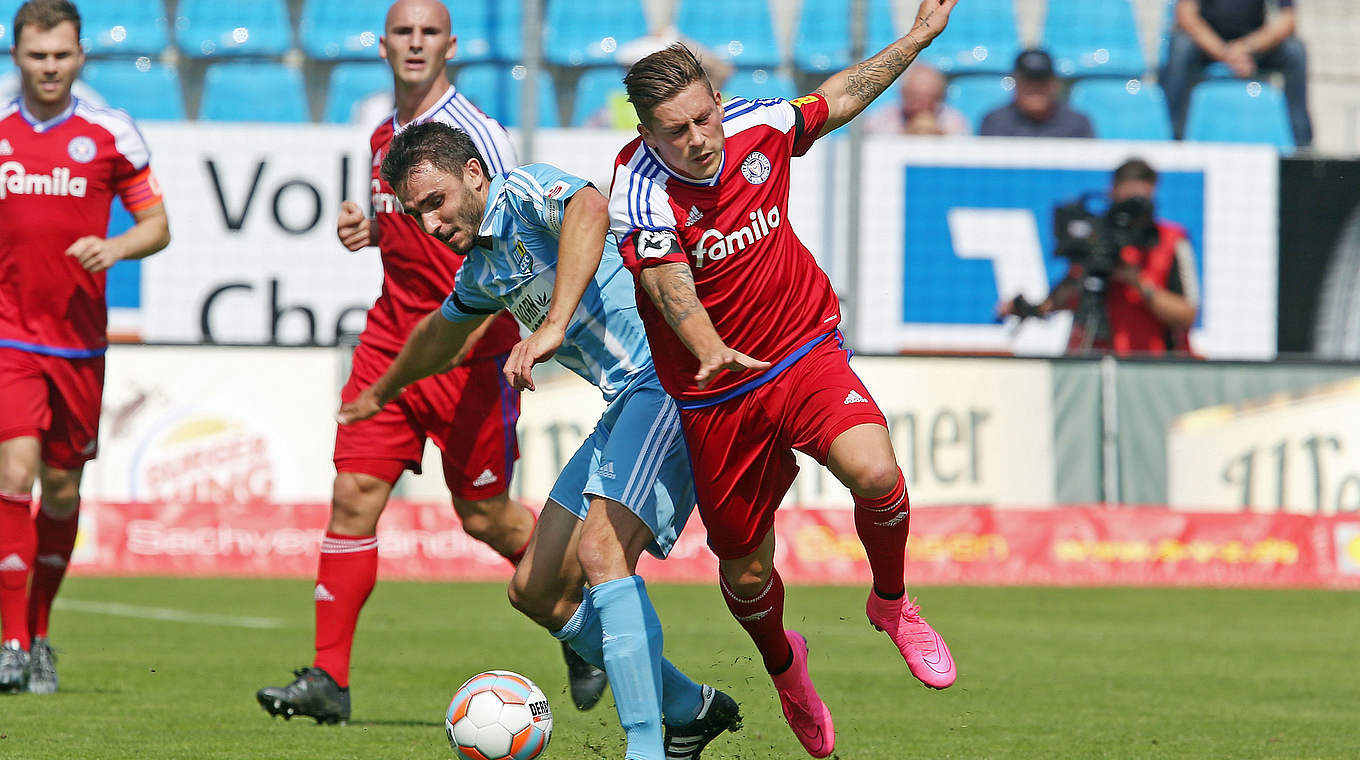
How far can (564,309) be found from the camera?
205 inches

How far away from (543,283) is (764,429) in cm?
87

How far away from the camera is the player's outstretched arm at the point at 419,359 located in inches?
243

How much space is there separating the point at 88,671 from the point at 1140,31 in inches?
524

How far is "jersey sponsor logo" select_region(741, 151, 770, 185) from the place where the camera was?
18.1 feet

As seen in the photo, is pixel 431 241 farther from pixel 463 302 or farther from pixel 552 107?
pixel 552 107

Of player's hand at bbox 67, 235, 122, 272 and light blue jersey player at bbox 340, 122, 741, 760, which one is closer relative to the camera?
light blue jersey player at bbox 340, 122, 741, 760

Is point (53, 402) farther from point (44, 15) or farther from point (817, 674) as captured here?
point (817, 674)

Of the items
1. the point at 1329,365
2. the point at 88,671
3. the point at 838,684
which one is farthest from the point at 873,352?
the point at 88,671

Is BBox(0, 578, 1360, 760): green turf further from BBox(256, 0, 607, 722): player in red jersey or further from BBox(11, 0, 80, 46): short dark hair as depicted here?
BBox(11, 0, 80, 46): short dark hair

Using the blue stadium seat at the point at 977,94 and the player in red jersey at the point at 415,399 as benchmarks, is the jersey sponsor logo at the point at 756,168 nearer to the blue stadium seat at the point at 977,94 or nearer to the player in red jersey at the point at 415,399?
the player in red jersey at the point at 415,399

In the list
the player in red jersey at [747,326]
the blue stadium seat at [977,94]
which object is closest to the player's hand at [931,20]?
the player in red jersey at [747,326]

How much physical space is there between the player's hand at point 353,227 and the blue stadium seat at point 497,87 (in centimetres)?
961

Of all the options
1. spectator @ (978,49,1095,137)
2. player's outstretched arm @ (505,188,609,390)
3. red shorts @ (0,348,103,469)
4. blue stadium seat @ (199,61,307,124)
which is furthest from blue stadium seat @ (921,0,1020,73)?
player's outstretched arm @ (505,188,609,390)

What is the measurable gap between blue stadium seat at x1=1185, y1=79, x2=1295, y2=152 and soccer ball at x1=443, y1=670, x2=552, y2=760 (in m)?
13.2
